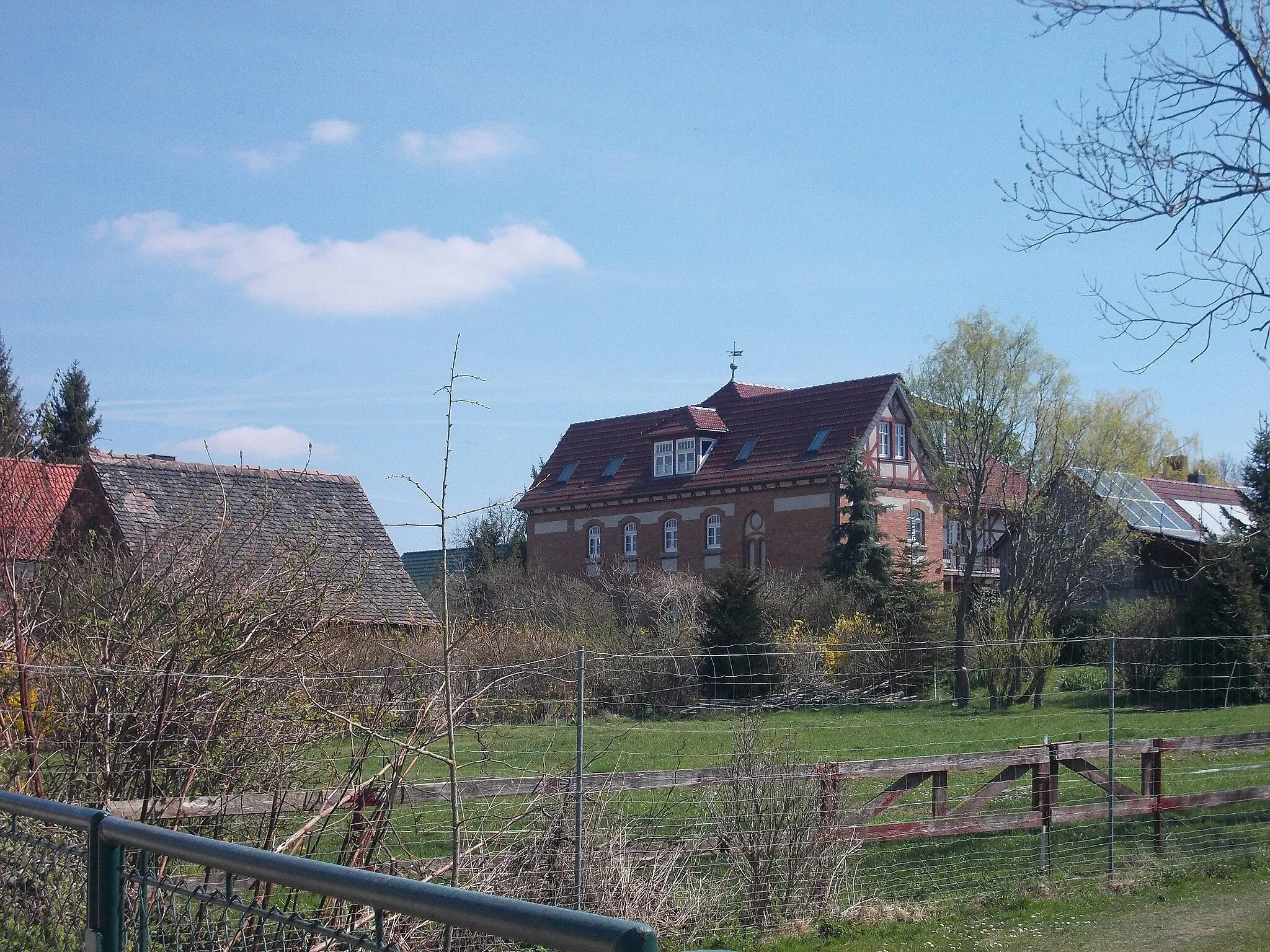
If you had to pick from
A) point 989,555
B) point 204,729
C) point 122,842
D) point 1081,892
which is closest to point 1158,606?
point 989,555

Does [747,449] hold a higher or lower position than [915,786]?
higher

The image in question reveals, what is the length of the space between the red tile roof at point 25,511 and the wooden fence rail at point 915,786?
9.08ft

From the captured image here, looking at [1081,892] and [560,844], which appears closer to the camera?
[560,844]

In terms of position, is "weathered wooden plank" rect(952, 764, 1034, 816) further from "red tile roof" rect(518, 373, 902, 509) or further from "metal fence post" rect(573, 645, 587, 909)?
"red tile roof" rect(518, 373, 902, 509)

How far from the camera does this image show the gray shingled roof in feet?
28.5

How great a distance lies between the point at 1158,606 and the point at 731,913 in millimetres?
25392

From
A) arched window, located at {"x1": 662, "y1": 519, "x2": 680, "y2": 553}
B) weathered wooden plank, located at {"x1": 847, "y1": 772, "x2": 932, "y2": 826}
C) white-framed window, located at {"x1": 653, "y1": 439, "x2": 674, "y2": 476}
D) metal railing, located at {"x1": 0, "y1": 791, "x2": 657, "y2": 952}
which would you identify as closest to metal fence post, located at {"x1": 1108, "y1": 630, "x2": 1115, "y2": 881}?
weathered wooden plank, located at {"x1": 847, "y1": 772, "x2": 932, "y2": 826}

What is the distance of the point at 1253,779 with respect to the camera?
15086 millimetres

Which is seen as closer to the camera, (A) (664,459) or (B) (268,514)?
(B) (268,514)

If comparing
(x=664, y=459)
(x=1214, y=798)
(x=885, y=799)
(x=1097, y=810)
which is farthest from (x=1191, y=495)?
(x=885, y=799)

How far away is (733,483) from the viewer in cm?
4841

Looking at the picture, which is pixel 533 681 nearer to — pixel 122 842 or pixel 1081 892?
pixel 1081 892

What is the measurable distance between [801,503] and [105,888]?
43.6 m

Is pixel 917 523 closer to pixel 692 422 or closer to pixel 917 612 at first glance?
pixel 692 422
